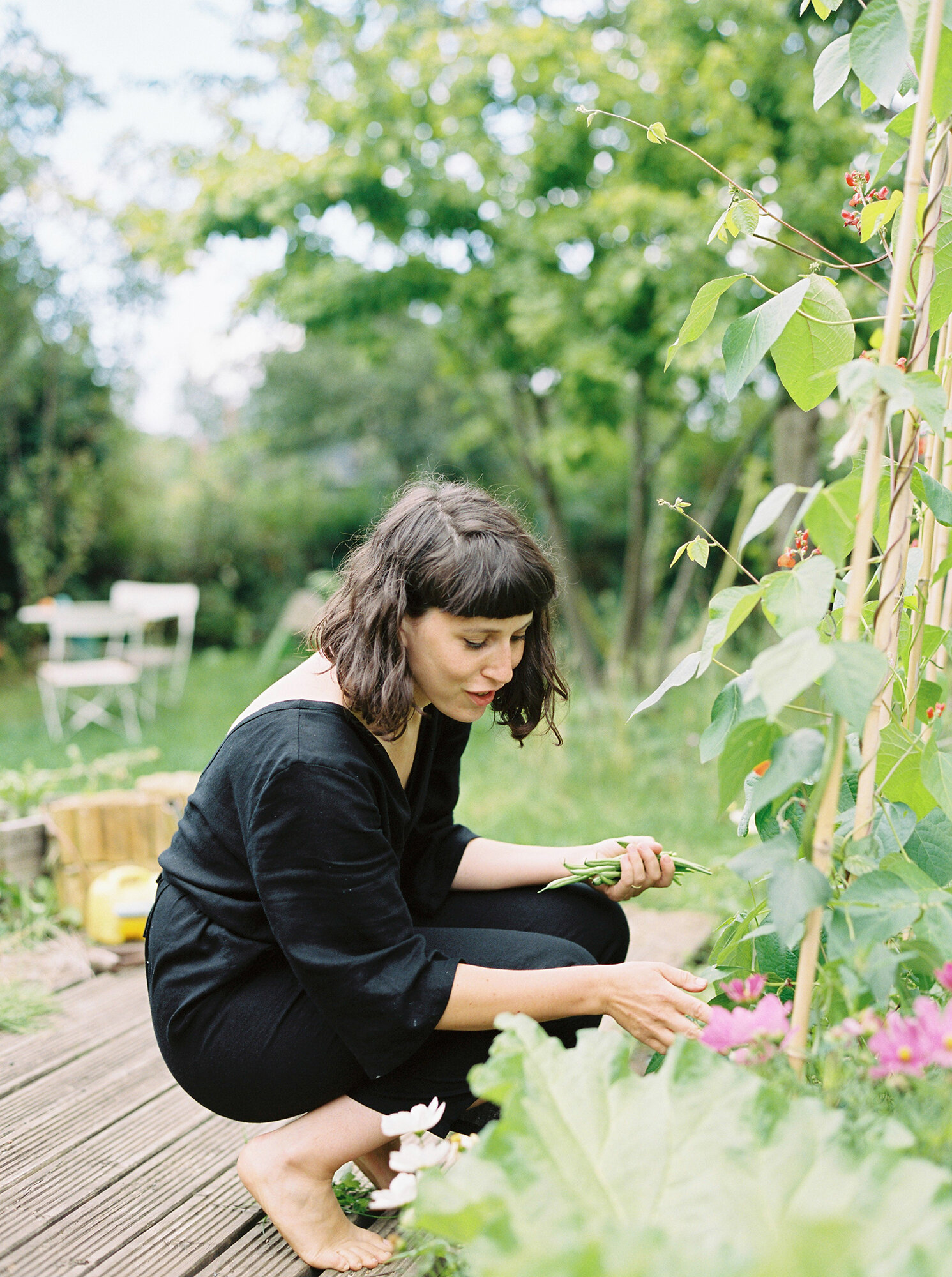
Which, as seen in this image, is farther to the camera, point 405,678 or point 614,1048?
point 405,678

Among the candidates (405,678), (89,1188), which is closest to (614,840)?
(405,678)

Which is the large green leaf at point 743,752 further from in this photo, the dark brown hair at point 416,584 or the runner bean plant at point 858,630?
the dark brown hair at point 416,584

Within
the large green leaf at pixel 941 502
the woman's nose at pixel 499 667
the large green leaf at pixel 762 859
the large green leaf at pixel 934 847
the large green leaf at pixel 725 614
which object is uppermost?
the large green leaf at pixel 941 502

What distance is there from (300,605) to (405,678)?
7155 mm

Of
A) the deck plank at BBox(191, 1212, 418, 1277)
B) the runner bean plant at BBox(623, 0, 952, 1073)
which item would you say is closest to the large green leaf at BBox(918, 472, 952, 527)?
the runner bean plant at BBox(623, 0, 952, 1073)

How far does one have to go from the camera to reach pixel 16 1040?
197 centimetres

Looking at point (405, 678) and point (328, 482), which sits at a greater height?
point (405, 678)

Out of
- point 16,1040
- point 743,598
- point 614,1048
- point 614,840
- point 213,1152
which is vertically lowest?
point 16,1040

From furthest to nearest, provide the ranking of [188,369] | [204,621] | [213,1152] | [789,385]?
[188,369] < [204,621] < [213,1152] < [789,385]

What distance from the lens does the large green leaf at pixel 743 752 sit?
3.00 ft

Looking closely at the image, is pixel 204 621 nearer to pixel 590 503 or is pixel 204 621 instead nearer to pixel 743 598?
pixel 590 503

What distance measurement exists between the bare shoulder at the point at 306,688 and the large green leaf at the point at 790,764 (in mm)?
668

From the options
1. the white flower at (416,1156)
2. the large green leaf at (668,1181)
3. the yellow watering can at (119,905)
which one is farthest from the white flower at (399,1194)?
the yellow watering can at (119,905)

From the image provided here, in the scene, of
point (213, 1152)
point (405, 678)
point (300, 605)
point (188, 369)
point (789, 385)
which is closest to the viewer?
point (789, 385)
